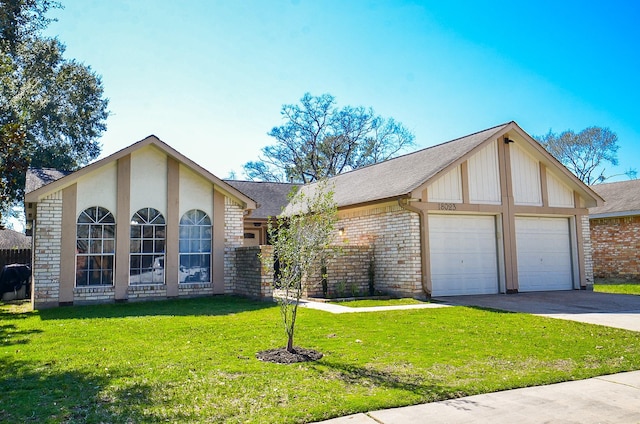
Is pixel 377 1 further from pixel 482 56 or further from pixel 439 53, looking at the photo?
pixel 482 56

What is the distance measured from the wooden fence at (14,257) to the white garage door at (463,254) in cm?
1707

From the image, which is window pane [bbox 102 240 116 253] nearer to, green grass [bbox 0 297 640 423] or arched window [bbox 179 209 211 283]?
arched window [bbox 179 209 211 283]

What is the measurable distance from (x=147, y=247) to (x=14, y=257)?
10.1 meters

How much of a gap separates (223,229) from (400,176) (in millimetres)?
6134

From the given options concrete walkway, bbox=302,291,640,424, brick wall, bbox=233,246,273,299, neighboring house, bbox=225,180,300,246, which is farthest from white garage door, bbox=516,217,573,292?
concrete walkway, bbox=302,291,640,424

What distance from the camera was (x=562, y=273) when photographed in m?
16.7

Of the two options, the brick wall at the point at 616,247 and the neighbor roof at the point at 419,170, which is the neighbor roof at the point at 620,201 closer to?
the brick wall at the point at 616,247

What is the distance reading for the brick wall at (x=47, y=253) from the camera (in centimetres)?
1269

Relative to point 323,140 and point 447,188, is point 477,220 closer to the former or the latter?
point 447,188

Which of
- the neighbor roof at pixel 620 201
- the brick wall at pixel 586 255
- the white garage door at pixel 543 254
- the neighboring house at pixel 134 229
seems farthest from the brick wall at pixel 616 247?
the neighboring house at pixel 134 229

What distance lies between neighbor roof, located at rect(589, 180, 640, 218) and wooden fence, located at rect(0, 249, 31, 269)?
2486cm

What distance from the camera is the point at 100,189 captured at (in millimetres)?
13617

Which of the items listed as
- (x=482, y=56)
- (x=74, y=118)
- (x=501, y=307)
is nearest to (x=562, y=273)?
(x=501, y=307)

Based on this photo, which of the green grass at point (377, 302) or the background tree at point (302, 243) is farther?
the green grass at point (377, 302)
